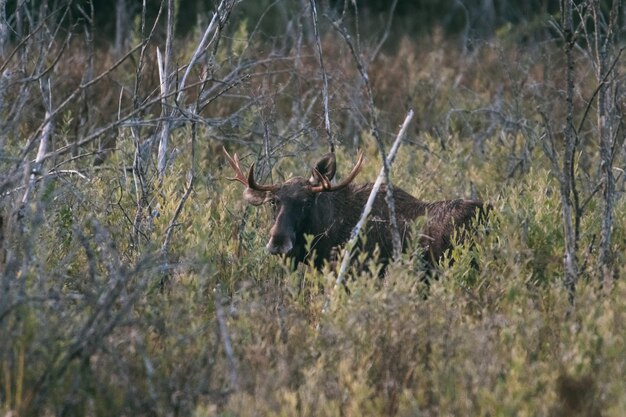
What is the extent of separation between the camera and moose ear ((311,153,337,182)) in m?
7.40

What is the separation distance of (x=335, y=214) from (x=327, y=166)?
32cm

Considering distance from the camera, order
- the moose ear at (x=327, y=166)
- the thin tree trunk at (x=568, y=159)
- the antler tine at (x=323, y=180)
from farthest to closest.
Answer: the moose ear at (x=327, y=166)
the antler tine at (x=323, y=180)
the thin tree trunk at (x=568, y=159)

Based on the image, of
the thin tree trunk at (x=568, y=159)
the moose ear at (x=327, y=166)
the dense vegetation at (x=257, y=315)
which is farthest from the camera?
the moose ear at (x=327, y=166)

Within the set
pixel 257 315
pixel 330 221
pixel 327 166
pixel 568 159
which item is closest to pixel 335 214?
pixel 330 221

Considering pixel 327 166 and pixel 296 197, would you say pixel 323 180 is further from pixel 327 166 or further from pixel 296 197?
pixel 327 166

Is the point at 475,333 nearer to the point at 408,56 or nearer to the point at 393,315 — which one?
the point at 393,315

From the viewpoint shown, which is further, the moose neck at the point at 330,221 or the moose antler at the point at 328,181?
the moose neck at the point at 330,221

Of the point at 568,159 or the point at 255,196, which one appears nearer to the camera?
the point at 568,159

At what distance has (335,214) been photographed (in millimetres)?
7488

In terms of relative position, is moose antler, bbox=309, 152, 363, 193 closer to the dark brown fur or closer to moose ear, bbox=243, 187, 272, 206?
the dark brown fur

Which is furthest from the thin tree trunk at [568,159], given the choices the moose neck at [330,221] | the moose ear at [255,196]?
the moose ear at [255,196]

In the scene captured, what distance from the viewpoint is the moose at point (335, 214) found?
7129mm

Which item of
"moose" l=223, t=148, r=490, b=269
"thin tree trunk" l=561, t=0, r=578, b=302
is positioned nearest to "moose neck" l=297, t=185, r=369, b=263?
"moose" l=223, t=148, r=490, b=269

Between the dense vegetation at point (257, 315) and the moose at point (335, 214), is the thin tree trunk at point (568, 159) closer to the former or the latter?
the dense vegetation at point (257, 315)
